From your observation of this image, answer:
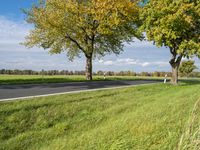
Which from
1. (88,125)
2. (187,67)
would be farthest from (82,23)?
(187,67)

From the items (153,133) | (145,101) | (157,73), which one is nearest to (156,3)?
(145,101)

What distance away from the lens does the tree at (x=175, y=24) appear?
23.2 meters

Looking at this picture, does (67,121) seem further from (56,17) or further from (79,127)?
(56,17)

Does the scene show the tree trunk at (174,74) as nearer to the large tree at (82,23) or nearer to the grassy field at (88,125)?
the large tree at (82,23)

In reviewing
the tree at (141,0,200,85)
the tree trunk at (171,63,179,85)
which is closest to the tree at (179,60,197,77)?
the tree trunk at (171,63,179,85)

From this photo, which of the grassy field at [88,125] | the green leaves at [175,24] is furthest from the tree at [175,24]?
the grassy field at [88,125]

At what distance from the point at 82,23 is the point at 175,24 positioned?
960 centimetres

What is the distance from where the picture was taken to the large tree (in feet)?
94.8

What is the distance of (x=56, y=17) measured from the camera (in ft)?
94.5

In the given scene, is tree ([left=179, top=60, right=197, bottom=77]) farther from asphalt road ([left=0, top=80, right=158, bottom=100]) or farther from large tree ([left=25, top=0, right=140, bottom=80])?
asphalt road ([left=0, top=80, right=158, bottom=100])

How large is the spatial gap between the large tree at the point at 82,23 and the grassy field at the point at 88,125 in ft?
54.2

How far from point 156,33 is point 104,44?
34.3 ft

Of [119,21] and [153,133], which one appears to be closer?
[153,133]

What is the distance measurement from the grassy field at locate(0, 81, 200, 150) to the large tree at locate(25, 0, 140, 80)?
1652 cm
